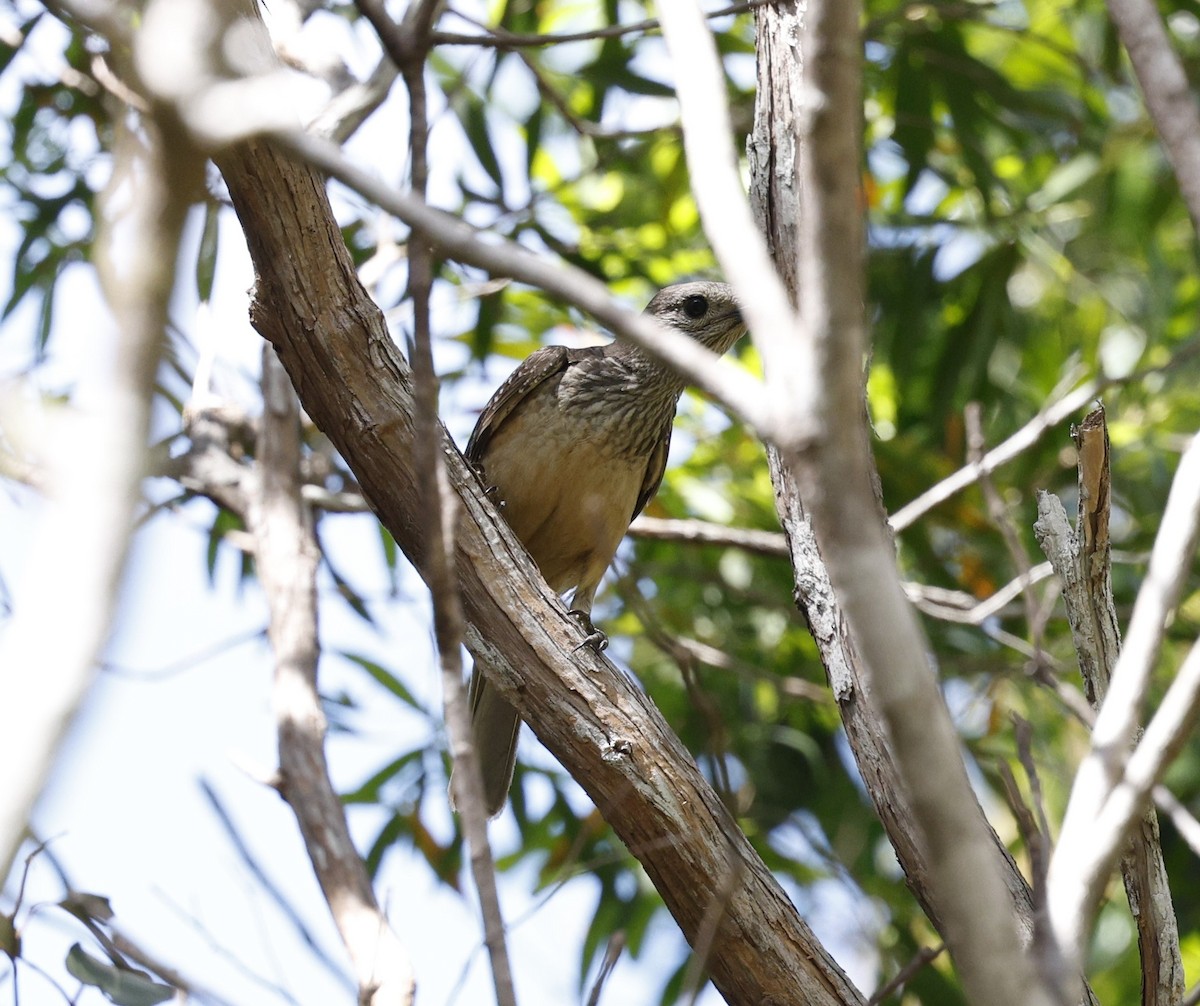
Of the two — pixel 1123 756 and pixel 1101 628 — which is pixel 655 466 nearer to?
pixel 1101 628

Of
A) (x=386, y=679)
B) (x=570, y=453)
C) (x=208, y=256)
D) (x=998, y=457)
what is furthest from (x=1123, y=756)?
(x=386, y=679)

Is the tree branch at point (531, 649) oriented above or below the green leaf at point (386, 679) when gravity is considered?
below

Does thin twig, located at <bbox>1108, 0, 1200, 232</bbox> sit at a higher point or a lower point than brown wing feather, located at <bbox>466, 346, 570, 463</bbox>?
lower

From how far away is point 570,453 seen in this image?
458 centimetres

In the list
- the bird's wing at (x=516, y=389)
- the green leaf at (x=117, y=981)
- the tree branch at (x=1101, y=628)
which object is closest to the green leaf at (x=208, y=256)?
the bird's wing at (x=516, y=389)

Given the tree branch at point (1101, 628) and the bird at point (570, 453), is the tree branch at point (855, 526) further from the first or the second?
the bird at point (570, 453)

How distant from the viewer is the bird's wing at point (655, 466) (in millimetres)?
4906

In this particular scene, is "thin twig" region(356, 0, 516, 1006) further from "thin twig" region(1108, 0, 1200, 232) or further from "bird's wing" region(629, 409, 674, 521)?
"bird's wing" region(629, 409, 674, 521)

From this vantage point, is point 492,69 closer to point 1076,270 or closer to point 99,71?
point 99,71

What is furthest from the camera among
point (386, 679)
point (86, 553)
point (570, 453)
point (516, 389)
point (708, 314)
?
point (386, 679)

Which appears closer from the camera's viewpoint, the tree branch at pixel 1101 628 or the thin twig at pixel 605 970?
the thin twig at pixel 605 970

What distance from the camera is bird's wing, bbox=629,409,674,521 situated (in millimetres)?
4906

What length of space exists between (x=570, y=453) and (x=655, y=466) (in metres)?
0.50

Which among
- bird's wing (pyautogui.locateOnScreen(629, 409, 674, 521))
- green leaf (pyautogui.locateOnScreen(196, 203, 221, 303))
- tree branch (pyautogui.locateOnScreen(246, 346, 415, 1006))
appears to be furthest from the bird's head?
green leaf (pyautogui.locateOnScreen(196, 203, 221, 303))
